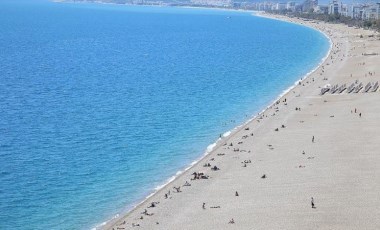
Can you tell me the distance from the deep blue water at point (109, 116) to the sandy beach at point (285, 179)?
2.41 metres

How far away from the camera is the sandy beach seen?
31516 mm

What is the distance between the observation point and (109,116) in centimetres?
5925

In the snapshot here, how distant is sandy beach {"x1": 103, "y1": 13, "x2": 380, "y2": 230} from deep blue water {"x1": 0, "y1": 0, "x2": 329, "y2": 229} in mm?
2409

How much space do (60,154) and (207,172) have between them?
438 inches

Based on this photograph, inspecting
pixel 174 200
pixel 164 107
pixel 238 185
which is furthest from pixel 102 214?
pixel 164 107

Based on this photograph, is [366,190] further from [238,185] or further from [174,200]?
[174,200]

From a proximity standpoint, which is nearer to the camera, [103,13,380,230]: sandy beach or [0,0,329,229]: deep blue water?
[103,13,380,230]: sandy beach

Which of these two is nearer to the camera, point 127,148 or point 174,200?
point 174,200

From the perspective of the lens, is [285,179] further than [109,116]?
No

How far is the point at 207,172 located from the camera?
40.6 metres

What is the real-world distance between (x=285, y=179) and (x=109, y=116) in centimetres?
2508

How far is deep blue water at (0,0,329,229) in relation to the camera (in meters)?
37.0

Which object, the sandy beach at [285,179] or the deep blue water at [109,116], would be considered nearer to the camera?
the sandy beach at [285,179]

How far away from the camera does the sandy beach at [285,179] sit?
3152cm
